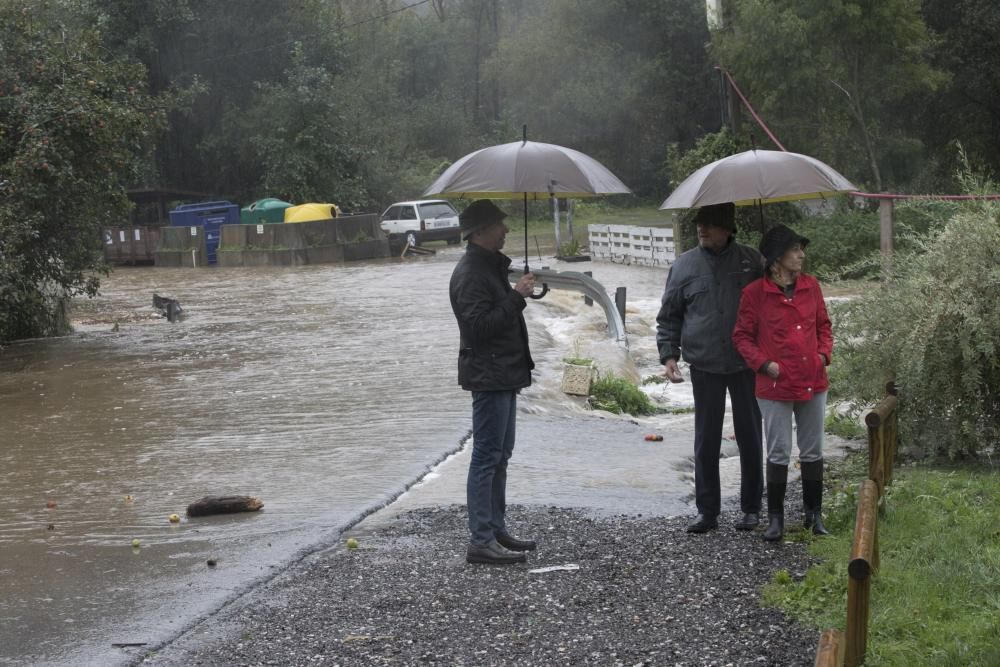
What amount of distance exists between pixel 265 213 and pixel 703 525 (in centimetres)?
3465

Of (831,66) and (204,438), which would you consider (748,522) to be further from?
(831,66)

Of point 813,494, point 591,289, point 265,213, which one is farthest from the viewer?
point 265,213

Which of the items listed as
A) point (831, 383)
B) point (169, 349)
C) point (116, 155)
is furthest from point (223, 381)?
point (831, 383)

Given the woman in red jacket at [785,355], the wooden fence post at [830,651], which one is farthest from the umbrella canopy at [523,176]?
the wooden fence post at [830,651]

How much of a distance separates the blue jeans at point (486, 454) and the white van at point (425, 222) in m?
31.7

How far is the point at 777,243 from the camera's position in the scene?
20.6 ft

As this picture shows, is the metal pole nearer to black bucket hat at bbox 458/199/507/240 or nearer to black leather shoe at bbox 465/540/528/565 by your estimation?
black bucket hat at bbox 458/199/507/240

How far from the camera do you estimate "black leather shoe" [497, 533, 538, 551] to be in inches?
252

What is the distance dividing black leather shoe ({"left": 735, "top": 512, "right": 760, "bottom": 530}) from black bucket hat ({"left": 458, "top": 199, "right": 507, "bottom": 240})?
2.09m

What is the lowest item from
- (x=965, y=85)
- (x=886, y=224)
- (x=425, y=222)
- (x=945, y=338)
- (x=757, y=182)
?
(x=945, y=338)

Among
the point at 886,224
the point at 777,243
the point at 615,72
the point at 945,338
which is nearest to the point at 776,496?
the point at 777,243

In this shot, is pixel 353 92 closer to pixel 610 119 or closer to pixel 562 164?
pixel 610 119

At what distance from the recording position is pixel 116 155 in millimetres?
17047

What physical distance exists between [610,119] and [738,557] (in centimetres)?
4833
